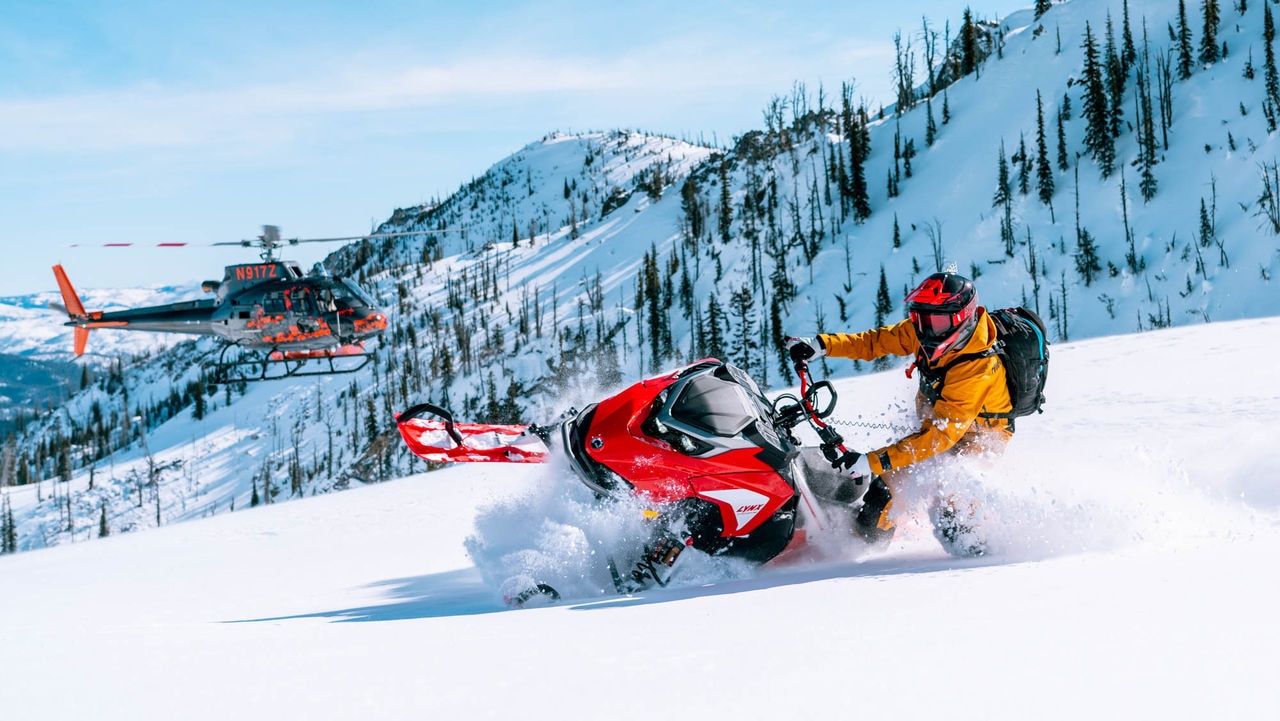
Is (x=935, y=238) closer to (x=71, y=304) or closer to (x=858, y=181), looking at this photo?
(x=858, y=181)

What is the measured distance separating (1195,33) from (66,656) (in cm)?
9790

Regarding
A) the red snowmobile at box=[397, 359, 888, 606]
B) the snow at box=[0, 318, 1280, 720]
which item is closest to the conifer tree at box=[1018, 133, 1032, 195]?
the snow at box=[0, 318, 1280, 720]

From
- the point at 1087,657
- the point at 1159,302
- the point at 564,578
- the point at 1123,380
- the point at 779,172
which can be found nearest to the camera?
the point at 1087,657

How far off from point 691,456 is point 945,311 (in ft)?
7.01

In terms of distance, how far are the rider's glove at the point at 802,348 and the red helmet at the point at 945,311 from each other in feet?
2.93

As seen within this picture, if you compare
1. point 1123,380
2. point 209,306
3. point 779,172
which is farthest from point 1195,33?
point 209,306

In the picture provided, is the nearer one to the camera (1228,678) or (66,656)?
(1228,678)

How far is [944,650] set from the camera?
323 cm

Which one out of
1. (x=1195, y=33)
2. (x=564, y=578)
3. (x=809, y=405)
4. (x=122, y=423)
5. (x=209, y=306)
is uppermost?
(x=1195, y=33)

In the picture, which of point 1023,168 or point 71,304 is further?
point 1023,168

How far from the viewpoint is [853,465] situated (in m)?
6.43

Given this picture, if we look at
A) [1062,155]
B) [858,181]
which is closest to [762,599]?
[1062,155]

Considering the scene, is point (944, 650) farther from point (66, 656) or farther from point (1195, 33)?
point (1195, 33)

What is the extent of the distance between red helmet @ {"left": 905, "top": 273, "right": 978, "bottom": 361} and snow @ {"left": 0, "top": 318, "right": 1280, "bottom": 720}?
1.18m
